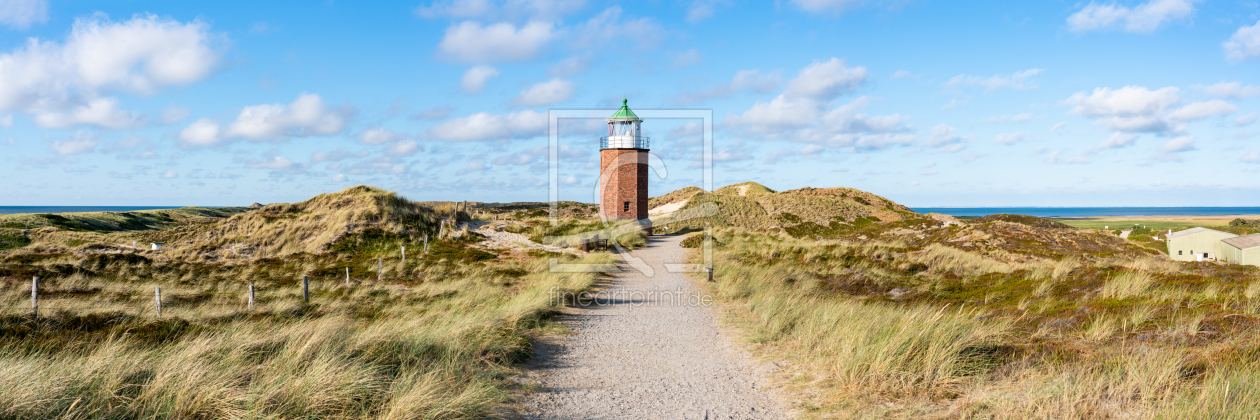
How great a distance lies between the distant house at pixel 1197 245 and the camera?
22.6 meters

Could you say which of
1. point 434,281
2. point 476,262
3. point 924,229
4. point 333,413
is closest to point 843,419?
point 333,413

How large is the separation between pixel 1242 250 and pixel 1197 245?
4.02m

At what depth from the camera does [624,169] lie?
29.2 m

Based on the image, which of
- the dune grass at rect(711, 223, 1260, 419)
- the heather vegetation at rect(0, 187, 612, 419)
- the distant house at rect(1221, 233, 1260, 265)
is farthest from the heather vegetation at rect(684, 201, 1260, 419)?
the distant house at rect(1221, 233, 1260, 265)

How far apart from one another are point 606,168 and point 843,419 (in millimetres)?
25012

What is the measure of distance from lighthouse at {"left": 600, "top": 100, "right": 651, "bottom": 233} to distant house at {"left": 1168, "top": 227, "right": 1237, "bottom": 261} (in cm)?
2271

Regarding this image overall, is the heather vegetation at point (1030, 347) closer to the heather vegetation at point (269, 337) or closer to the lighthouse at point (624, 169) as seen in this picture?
the heather vegetation at point (269, 337)

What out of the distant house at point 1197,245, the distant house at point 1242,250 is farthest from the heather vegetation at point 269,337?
the distant house at point 1197,245

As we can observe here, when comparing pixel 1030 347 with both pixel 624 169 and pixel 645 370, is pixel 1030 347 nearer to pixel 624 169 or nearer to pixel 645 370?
pixel 645 370

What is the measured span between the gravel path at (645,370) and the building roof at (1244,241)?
22187 millimetres

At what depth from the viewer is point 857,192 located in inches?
2082

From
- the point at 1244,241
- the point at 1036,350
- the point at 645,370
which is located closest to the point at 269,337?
the point at 645,370

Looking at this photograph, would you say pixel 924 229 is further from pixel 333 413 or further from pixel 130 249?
pixel 130 249

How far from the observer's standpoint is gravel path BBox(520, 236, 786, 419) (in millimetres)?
5430
